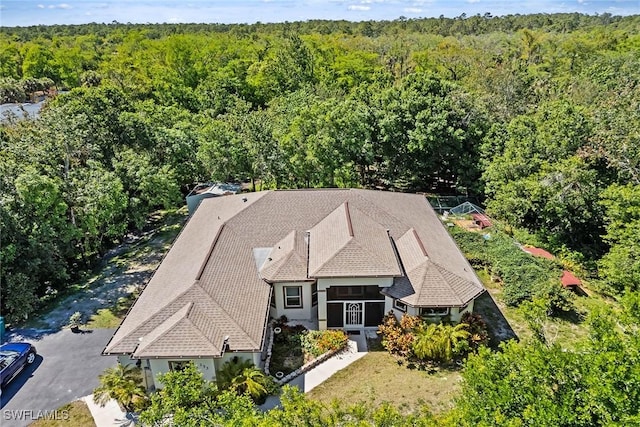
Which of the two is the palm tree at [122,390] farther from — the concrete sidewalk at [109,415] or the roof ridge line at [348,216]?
the roof ridge line at [348,216]

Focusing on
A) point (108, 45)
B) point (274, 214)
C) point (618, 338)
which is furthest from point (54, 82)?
point (618, 338)

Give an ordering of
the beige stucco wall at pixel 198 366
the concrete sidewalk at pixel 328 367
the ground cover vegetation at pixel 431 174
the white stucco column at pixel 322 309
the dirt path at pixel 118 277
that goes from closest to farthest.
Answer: the ground cover vegetation at pixel 431 174, the beige stucco wall at pixel 198 366, the concrete sidewalk at pixel 328 367, the white stucco column at pixel 322 309, the dirt path at pixel 118 277

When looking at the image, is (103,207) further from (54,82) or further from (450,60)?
(54,82)

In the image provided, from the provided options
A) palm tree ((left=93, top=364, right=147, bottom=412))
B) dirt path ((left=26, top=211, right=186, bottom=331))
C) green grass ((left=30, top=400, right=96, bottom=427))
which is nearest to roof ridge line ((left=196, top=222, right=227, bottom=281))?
palm tree ((left=93, top=364, right=147, bottom=412))

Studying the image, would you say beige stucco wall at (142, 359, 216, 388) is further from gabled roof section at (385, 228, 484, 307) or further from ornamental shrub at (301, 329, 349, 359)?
gabled roof section at (385, 228, 484, 307)

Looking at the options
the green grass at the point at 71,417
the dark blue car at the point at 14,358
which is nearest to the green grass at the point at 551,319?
the green grass at the point at 71,417

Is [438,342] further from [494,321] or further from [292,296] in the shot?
[292,296]
